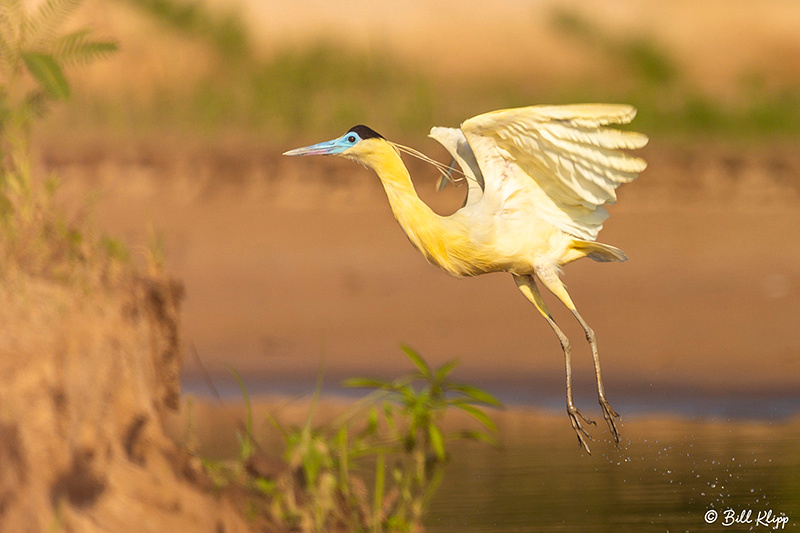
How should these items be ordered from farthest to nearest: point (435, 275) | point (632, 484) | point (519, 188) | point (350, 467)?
point (435, 275)
point (632, 484)
point (519, 188)
point (350, 467)

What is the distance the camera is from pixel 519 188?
18.0 ft

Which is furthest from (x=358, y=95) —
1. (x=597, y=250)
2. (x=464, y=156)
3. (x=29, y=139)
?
(x=29, y=139)

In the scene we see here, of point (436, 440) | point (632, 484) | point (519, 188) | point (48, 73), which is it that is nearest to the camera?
point (436, 440)

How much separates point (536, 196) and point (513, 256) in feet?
1.08

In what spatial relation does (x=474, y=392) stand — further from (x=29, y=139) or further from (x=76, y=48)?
(x=76, y=48)

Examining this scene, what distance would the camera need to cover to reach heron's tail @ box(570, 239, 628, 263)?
5559 mm

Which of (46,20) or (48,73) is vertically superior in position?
(46,20)

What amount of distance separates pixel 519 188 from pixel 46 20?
2402 millimetres

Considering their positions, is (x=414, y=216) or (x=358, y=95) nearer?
(x=414, y=216)

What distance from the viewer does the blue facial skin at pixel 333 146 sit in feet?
16.7

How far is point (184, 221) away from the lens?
12.3 metres

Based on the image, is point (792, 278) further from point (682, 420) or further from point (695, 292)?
point (682, 420)
